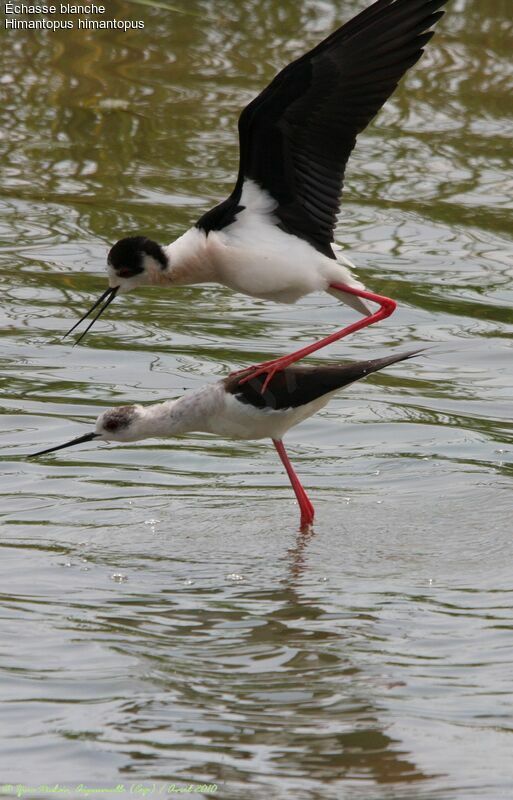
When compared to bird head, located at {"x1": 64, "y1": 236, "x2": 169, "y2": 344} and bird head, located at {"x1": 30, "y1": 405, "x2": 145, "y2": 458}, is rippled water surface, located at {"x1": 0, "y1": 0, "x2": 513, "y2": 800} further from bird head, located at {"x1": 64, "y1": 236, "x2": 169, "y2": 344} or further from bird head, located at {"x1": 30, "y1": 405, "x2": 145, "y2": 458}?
bird head, located at {"x1": 64, "y1": 236, "x2": 169, "y2": 344}

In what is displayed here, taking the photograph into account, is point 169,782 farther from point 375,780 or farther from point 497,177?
point 497,177

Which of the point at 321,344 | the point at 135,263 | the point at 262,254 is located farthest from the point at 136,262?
the point at 321,344

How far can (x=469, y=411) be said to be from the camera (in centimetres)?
813

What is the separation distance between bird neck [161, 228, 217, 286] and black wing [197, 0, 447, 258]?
Answer: 0.09 metres

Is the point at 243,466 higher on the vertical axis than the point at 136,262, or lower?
lower

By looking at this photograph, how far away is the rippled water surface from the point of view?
4.75 metres

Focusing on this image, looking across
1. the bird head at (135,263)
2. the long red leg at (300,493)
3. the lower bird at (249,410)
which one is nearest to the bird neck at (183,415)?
the lower bird at (249,410)

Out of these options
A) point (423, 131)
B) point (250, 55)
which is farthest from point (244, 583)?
point (250, 55)

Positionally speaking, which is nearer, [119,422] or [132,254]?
[132,254]

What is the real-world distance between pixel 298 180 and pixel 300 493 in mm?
1355

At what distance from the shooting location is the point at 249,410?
7.09 m

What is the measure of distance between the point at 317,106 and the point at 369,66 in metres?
0.26

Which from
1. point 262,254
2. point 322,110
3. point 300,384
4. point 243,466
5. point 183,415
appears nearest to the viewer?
point 322,110

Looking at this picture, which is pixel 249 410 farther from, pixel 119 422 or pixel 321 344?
pixel 119 422
